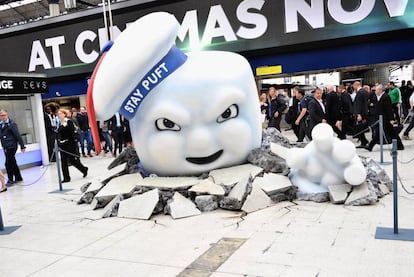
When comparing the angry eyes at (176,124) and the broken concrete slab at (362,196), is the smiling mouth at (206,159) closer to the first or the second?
the angry eyes at (176,124)

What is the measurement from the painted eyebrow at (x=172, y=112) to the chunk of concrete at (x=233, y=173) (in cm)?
98

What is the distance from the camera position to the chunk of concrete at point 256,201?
18.7ft

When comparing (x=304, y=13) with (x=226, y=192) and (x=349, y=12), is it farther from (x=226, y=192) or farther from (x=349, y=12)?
(x=226, y=192)

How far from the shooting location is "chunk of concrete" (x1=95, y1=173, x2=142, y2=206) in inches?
254

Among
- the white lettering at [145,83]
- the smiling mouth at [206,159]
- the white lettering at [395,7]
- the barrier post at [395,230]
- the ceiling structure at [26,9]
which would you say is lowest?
the barrier post at [395,230]

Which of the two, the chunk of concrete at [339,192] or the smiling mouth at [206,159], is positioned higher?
the smiling mouth at [206,159]

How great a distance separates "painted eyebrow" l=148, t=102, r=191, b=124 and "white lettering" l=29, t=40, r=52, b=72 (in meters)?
14.9

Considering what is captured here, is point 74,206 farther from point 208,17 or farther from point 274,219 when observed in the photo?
point 208,17

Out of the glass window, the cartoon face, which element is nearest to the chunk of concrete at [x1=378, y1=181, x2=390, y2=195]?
the cartoon face

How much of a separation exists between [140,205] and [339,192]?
287 cm

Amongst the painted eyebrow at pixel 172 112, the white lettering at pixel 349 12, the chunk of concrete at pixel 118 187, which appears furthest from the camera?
the white lettering at pixel 349 12

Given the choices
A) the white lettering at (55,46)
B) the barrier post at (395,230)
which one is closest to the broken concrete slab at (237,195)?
the barrier post at (395,230)

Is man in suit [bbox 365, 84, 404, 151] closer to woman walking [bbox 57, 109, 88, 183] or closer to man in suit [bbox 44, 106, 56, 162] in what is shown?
woman walking [bbox 57, 109, 88, 183]

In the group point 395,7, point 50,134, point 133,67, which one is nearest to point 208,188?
point 133,67
